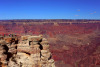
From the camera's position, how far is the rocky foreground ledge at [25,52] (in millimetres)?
11332

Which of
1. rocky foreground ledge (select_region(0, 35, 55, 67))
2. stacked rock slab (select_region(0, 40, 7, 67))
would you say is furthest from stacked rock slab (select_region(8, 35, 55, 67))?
stacked rock slab (select_region(0, 40, 7, 67))

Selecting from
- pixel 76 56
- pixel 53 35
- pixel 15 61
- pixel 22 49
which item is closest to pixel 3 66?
pixel 15 61

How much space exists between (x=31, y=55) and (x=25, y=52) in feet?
2.54

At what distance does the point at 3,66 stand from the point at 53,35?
238 feet

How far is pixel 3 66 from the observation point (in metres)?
11.1

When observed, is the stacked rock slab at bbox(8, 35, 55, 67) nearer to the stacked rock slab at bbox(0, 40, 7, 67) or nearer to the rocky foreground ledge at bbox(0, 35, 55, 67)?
the rocky foreground ledge at bbox(0, 35, 55, 67)

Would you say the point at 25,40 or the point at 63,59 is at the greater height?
the point at 25,40

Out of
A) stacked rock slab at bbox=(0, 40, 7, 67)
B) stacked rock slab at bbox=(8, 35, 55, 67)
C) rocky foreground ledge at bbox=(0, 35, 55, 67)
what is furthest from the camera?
stacked rock slab at bbox=(8, 35, 55, 67)

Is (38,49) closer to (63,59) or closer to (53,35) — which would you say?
(63,59)

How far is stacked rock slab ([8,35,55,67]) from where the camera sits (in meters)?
11.4

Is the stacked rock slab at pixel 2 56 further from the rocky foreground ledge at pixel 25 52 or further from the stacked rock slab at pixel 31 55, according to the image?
the stacked rock slab at pixel 31 55

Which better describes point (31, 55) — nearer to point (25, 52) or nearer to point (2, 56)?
point (25, 52)

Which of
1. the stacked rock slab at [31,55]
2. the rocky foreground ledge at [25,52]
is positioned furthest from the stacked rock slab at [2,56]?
the stacked rock slab at [31,55]

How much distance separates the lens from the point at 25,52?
11.9 m
